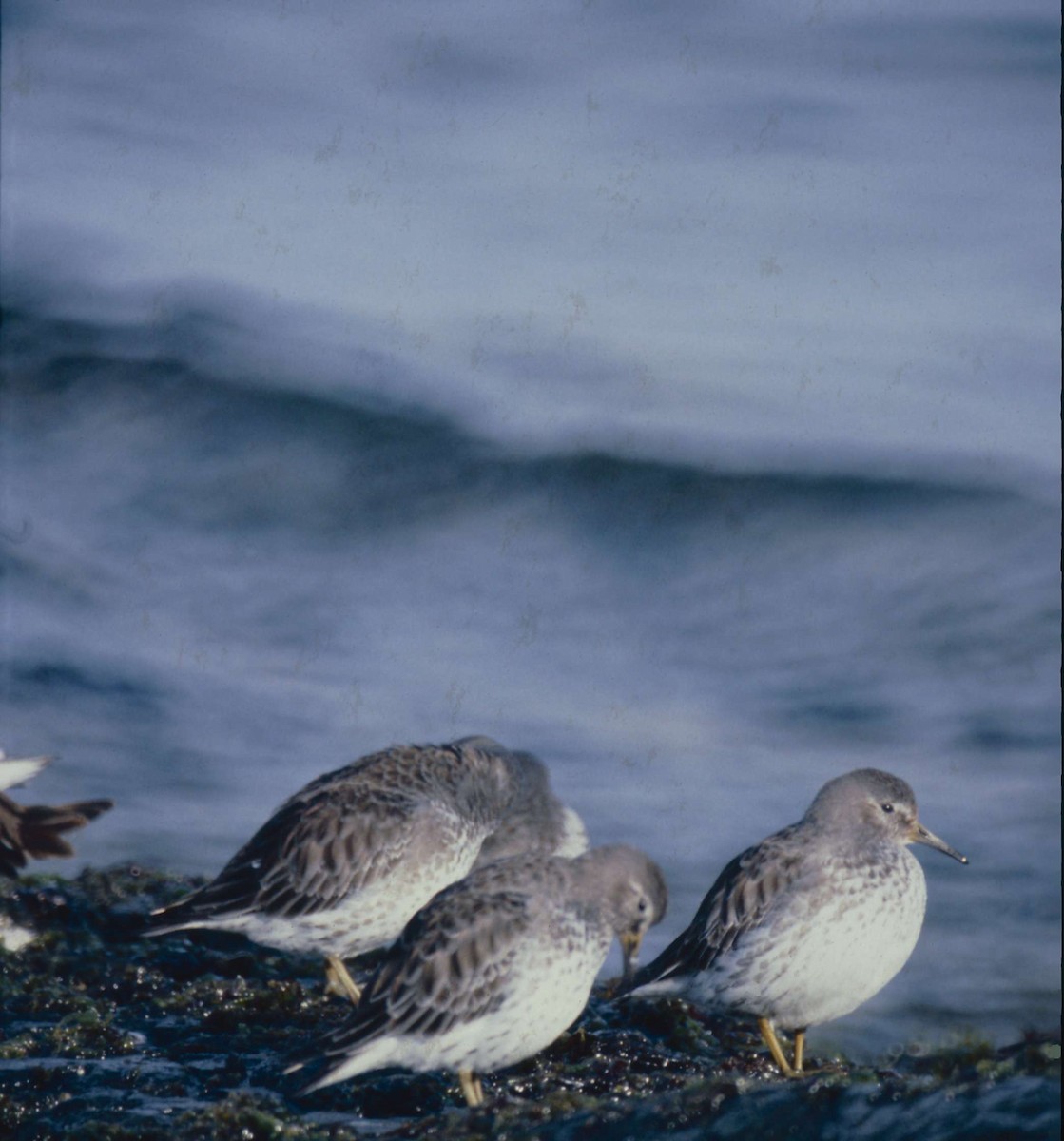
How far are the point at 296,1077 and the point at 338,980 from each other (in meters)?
1.27

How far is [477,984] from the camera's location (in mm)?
5059

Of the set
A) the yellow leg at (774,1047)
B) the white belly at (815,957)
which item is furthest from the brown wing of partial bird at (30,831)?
the yellow leg at (774,1047)

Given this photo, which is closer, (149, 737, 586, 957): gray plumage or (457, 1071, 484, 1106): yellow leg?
(457, 1071, 484, 1106): yellow leg

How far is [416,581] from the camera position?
1221 centimetres

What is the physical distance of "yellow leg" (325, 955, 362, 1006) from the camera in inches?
248

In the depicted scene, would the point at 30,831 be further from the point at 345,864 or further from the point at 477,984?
the point at 477,984

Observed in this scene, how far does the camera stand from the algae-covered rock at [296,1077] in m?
3.98

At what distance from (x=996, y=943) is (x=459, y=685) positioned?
3.70 metres

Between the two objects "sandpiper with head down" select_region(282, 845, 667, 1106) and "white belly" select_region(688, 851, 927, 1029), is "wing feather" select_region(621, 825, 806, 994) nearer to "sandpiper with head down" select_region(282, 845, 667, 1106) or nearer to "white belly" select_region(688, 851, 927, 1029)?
"white belly" select_region(688, 851, 927, 1029)

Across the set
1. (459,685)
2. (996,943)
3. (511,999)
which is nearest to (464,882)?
(511,999)

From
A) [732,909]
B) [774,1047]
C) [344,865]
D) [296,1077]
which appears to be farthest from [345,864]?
[774,1047]

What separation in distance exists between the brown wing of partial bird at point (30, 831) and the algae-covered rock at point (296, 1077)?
15 cm

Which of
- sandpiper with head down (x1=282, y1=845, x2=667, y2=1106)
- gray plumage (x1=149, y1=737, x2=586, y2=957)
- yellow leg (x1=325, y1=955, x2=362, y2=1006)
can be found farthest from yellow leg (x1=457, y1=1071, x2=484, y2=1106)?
gray plumage (x1=149, y1=737, x2=586, y2=957)

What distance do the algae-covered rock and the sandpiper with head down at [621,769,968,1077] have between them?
8.4 inches
